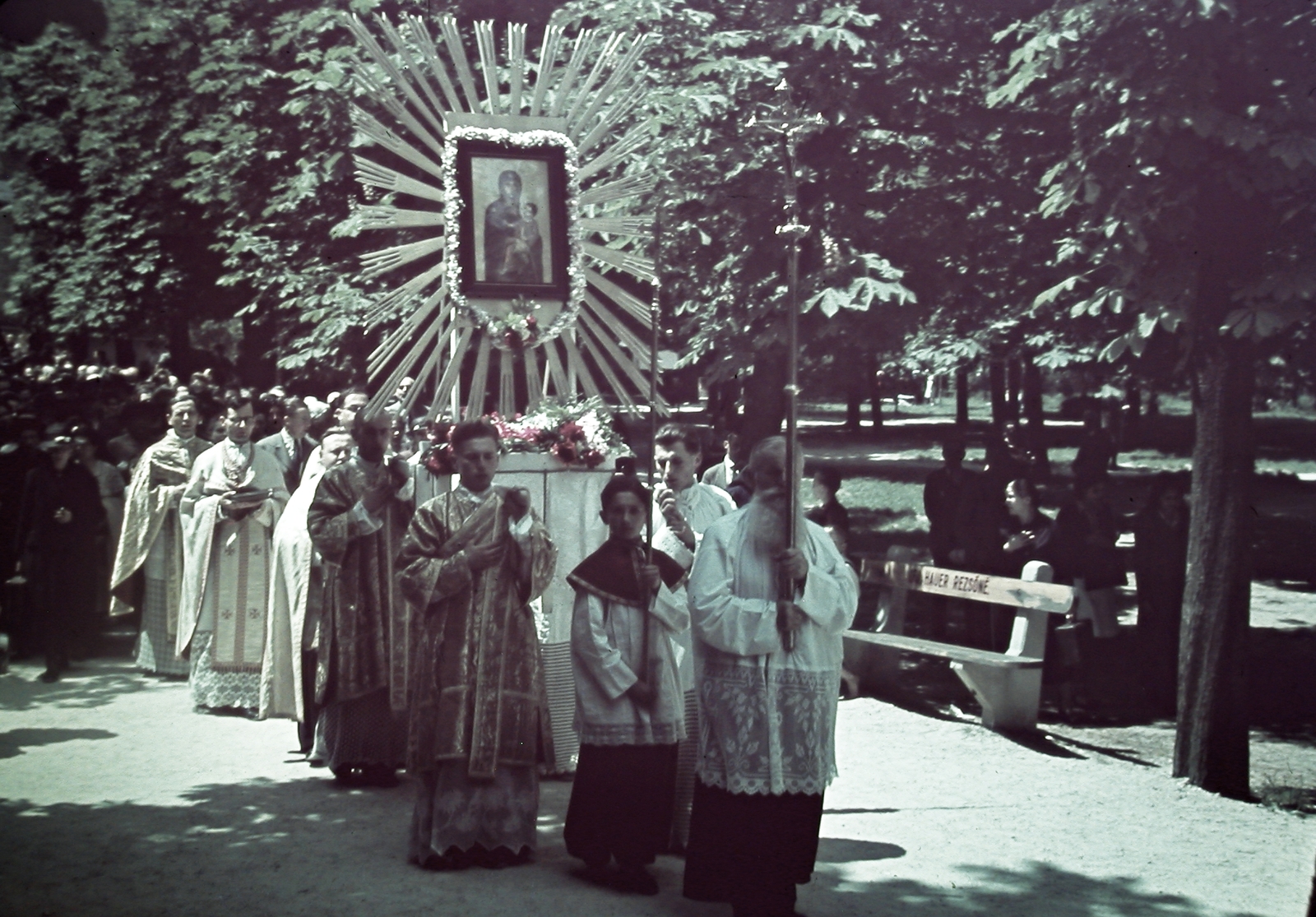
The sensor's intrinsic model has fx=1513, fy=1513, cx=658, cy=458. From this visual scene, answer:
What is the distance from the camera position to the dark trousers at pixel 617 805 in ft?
19.3

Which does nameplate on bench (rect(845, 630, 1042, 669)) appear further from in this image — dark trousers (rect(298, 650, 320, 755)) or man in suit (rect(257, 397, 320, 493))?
man in suit (rect(257, 397, 320, 493))

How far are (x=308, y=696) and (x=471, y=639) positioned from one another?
2154 mm

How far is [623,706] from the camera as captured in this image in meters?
5.96

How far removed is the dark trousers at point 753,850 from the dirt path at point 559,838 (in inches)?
10.1

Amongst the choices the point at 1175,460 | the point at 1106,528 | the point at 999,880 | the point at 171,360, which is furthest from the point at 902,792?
the point at 1175,460

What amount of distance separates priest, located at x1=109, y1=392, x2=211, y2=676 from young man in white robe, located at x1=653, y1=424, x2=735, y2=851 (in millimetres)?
5078

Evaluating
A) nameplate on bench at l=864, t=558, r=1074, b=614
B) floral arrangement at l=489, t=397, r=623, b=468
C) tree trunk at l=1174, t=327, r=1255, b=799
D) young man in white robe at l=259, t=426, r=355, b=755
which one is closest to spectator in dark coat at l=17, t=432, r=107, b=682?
young man in white robe at l=259, t=426, r=355, b=755

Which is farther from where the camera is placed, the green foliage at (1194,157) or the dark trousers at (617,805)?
the green foliage at (1194,157)

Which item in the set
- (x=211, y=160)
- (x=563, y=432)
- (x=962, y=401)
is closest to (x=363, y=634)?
(x=563, y=432)

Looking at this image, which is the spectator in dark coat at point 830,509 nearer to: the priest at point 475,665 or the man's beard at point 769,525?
the priest at point 475,665

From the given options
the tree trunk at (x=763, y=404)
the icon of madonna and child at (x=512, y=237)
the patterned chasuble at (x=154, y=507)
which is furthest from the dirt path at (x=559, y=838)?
the tree trunk at (x=763, y=404)

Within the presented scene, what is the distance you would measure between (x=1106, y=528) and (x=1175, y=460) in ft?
74.3

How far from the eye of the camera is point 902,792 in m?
7.77

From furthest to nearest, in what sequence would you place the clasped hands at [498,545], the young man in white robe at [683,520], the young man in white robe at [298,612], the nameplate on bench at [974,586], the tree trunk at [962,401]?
the tree trunk at [962,401] < the nameplate on bench at [974,586] < the young man in white robe at [298,612] < the young man in white robe at [683,520] < the clasped hands at [498,545]
